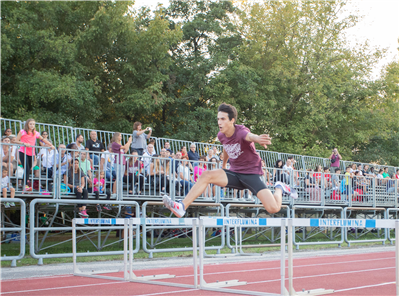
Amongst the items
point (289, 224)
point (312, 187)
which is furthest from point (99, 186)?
point (312, 187)

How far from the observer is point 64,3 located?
26109 millimetres

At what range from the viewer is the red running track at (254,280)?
7.16m

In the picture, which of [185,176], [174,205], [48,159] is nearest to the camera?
[174,205]

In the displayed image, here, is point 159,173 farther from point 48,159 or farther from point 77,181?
point 48,159

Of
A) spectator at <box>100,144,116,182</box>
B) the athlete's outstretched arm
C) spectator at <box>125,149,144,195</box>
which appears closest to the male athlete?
the athlete's outstretched arm

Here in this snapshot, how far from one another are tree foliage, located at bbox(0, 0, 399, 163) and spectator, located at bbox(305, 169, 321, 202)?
12.0m

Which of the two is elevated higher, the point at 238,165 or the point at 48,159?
the point at 48,159

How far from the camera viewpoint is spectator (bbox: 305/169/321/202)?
55.3ft

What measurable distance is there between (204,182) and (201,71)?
25786mm

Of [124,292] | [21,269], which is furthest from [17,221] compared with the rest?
[124,292]

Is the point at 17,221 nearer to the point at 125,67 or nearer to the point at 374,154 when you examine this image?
the point at 125,67

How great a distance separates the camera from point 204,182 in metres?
7.23

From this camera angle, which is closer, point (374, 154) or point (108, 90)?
point (108, 90)

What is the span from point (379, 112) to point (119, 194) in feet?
100
